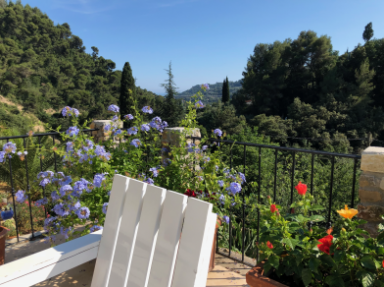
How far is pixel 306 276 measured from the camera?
0.91 metres

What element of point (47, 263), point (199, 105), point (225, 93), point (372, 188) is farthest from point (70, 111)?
point (225, 93)

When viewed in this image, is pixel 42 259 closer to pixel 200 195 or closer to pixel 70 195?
pixel 70 195

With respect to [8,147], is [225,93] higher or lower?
higher

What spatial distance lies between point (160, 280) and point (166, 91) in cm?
2314

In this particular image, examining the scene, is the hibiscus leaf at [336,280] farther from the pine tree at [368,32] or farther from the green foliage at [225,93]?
the pine tree at [368,32]

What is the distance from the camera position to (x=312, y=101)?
29281 mm

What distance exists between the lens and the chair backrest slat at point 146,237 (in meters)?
0.75

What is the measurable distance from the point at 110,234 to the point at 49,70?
97.8ft

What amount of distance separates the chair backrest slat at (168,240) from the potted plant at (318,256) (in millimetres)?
487

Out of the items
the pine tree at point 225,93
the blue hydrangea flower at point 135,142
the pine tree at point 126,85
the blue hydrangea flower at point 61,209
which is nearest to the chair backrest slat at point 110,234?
the blue hydrangea flower at point 61,209

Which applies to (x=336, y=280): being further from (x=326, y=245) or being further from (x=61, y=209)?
(x=61, y=209)

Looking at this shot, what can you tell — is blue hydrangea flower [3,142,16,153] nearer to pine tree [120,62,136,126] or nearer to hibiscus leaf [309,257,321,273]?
hibiscus leaf [309,257,321,273]

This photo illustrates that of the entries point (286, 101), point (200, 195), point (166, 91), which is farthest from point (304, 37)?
point (200, 195)

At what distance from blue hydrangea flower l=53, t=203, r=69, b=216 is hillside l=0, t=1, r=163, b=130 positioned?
2237 centimetres
